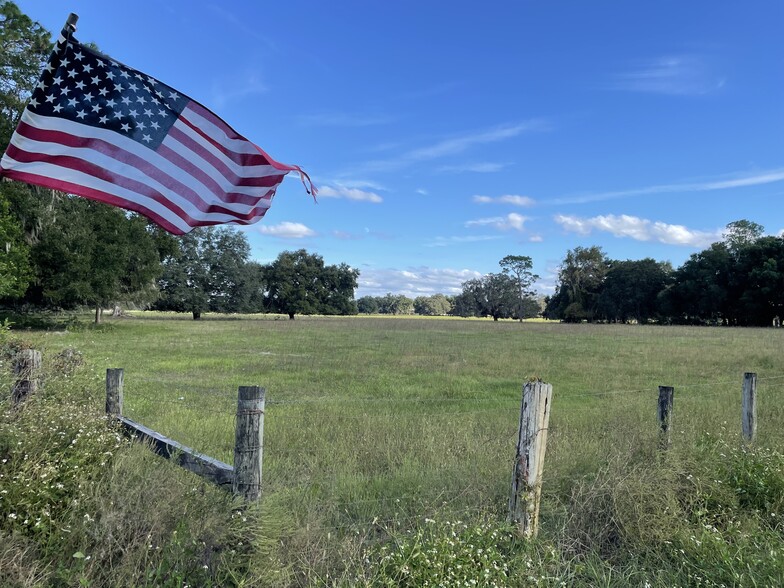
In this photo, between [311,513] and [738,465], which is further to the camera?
[738,465]

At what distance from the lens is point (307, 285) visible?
90375mm

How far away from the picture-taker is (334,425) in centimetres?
843

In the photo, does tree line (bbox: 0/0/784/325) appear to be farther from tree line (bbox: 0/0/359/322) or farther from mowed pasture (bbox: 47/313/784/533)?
mowed pasture (bbox: 47/313/784/533)

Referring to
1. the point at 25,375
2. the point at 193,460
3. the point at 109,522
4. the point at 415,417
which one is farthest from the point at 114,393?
the point at 415,417

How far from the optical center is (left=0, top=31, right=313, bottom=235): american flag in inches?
161

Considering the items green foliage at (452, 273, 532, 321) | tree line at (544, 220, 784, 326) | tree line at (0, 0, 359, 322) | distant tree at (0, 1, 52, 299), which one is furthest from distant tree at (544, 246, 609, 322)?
distant tree at (0, 1, 52, 299)

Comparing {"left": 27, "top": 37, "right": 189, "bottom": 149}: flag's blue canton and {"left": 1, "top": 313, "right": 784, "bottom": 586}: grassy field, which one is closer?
{"left": 1, "top": 313, "right": 784, "bottom": 586}: grassy field

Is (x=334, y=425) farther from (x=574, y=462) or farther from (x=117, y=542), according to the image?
(x=117, y=542)

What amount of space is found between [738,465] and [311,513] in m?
4.22

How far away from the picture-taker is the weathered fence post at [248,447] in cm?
372

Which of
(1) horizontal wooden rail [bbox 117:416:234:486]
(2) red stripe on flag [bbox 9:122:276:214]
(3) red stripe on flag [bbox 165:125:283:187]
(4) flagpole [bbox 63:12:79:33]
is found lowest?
(1) horizontal wooden rail [bbox 117:416:234:486]

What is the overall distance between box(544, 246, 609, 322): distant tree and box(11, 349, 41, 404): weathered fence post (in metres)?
101

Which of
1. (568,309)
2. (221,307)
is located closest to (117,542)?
(221,307)

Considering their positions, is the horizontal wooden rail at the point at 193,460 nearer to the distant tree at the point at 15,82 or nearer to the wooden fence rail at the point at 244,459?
the wooden fence rail at the point at 244,459
